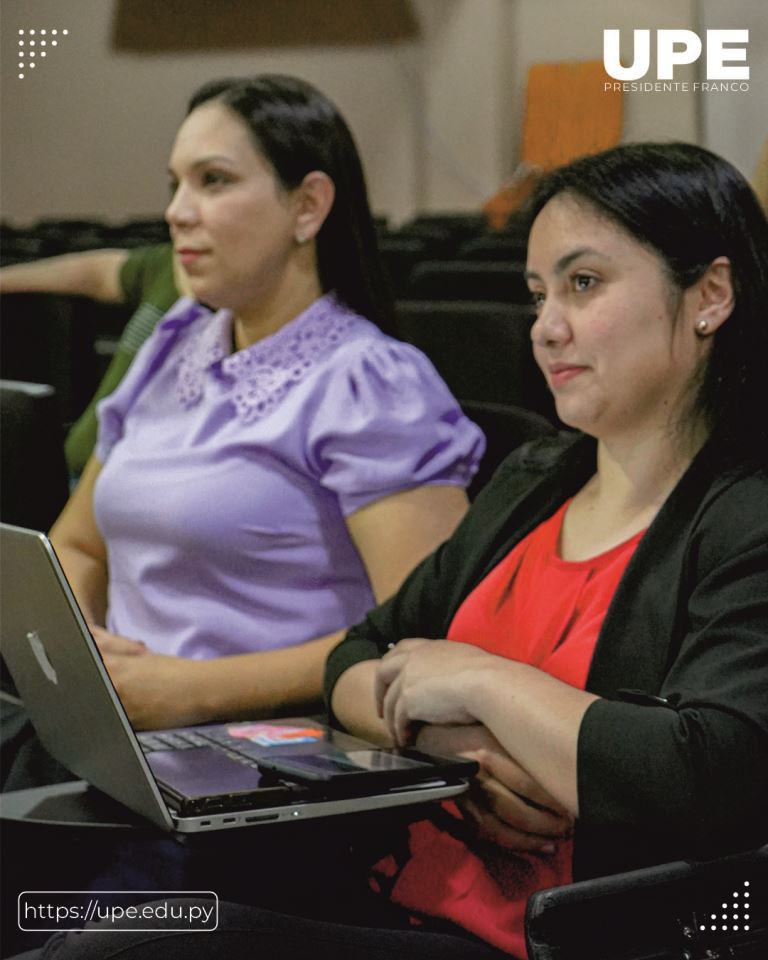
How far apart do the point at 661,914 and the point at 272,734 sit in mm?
423

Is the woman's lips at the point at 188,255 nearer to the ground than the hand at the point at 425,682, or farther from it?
farther from it

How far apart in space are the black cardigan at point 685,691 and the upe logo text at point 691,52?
1.38 ft

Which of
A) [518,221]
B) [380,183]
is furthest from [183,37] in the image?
[518,221]

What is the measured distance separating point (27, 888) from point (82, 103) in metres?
1.74

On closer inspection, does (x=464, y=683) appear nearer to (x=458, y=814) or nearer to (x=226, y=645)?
(x=458, y=814)

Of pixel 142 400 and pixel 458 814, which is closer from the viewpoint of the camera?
pixel 458 814

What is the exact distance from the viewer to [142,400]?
1781mm

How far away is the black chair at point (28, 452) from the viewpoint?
1770mm

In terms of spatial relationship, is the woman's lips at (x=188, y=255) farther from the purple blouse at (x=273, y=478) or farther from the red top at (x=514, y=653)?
the red top at (x=514, y=653)

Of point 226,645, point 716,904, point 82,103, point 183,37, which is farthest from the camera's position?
point 183,37

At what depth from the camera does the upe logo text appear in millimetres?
1324

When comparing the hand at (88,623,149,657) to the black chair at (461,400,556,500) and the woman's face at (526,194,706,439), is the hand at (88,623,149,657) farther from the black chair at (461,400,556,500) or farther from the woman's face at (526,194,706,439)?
the woman's face at (526,194,706,439)

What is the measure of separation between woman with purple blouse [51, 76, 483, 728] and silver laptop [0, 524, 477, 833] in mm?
278

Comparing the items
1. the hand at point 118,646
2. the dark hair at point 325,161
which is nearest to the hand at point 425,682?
the hand at point 118,646
